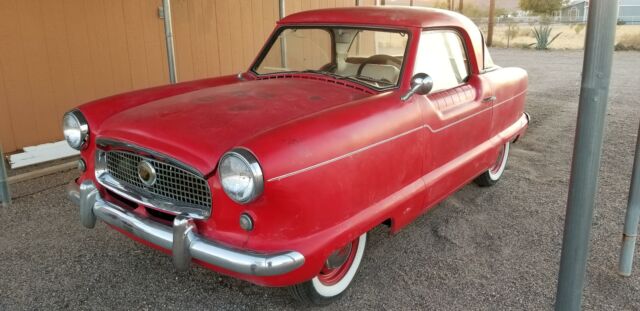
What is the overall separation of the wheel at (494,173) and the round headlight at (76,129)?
3119mm

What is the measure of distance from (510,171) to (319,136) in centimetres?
325

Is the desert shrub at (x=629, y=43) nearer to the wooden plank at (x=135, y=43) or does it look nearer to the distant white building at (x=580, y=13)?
the distant white building at (x=580, y=13)

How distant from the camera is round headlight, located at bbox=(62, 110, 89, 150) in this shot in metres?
2.86

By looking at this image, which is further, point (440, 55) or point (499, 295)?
point (440, 55)

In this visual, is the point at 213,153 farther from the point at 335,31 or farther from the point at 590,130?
the point at 335,31

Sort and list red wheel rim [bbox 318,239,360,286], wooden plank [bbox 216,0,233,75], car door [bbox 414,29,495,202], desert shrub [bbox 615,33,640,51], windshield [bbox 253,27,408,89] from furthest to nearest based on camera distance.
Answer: desert shrub [bbox 615,33,640,51], wooden plank [bbox 216,0,233,75], windshield [bbox 253,27,408,89], car door [bbox 414,29,495,202], red wheel rim [bbox 318,239,360,286]

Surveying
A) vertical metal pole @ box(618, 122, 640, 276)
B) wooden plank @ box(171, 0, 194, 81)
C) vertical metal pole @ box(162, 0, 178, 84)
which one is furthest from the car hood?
wooden plank @ box(171, 0, 194, 81)

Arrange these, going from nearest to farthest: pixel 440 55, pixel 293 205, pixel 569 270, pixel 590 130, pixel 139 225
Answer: pixel 590 130 → pixel 569 270 → pixel 293 205 → pixel 139 225 → pixel 440 55

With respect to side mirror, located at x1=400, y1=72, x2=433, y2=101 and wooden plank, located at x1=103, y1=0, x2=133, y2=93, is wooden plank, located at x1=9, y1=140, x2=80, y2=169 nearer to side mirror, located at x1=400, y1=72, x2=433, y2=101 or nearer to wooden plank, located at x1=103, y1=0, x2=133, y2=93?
wooden plank, located at x1=103, y1=0, x2=133, y2=93

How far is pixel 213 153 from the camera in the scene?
227 cm

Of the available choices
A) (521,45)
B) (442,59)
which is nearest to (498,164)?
(442,59)

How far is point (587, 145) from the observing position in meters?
1.88

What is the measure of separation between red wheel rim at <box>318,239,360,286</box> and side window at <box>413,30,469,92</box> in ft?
3.78

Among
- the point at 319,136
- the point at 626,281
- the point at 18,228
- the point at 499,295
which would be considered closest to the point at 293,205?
the point at 319,136
